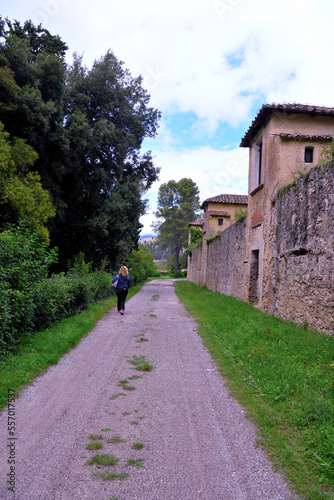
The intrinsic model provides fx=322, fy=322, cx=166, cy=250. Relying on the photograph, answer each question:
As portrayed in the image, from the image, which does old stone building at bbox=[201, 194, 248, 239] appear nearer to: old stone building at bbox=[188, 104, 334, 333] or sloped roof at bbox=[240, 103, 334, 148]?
old stone building at bbox=[188, 104, 334, 333]

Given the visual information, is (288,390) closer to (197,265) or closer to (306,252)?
(306,252)

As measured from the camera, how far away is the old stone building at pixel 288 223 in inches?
278

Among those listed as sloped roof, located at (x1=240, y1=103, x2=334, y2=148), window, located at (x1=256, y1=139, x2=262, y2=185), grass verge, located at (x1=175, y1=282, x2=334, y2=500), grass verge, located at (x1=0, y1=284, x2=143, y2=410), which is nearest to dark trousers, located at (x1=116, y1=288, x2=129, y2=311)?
grass verge, located at (x1=0, y1=284, x2=143, y2=410)

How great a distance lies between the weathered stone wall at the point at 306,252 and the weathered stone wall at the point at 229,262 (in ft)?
12.3

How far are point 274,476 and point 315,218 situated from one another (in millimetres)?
5930

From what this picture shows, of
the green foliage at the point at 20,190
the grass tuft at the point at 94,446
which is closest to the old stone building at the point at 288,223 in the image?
the grass tuft at the point at 94,446

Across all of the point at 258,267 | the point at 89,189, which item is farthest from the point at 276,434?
the point at 89,189

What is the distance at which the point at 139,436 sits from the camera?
321 centimetres

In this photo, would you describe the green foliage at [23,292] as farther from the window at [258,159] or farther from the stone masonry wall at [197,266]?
the stone masonry wall at [197,266]

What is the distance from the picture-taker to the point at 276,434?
3295 mm

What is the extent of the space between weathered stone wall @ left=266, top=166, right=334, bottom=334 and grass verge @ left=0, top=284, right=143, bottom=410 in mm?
5370

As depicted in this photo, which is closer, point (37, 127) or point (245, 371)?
point (245, 371)

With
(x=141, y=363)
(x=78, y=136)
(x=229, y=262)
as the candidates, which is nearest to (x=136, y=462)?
(x=141, y=363)

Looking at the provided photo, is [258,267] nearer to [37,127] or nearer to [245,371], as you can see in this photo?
[245,371]
